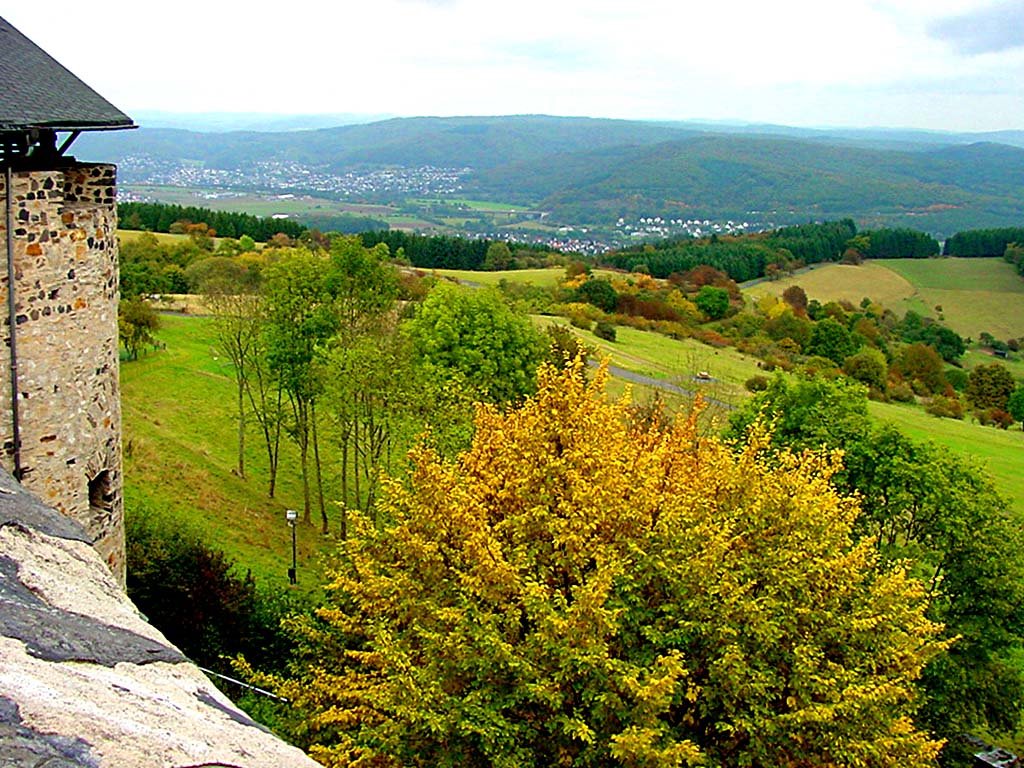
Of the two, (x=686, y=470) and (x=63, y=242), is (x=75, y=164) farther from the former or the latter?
(x=686, y=470)

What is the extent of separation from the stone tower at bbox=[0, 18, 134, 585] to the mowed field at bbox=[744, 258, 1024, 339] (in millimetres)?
107596

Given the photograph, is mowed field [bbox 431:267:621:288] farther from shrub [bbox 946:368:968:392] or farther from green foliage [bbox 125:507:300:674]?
green foliage [bbox 125:507:300:674]

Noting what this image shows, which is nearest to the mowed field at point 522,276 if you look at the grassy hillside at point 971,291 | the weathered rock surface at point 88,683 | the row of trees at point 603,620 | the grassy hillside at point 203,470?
the grassy hillside at point 203,470

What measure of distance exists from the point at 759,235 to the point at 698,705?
522ft

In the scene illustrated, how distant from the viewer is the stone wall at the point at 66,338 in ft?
34.1

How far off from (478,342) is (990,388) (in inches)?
2642

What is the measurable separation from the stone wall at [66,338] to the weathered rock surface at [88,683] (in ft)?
12.6

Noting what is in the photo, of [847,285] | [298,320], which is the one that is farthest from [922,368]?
[298,320]

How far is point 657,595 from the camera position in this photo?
13.5 meters

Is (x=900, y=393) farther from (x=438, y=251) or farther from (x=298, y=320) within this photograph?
(x=438, y=251)

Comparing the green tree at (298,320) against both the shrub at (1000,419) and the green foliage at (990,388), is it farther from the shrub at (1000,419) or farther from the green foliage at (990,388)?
the green foliage at (990,388)

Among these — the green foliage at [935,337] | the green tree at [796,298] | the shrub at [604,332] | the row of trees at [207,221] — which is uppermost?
the row of trees at [207,221]

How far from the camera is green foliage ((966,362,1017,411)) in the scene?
7931 cm

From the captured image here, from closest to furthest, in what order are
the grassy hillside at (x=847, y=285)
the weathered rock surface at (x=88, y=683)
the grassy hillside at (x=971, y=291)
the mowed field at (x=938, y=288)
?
the weathered rock surface at (x=88, y=683)
the grassy hillside at (x=971, y=291)
the mowed field at (x=938, y=288)
the grassy hillside at (x=847, y=285)
